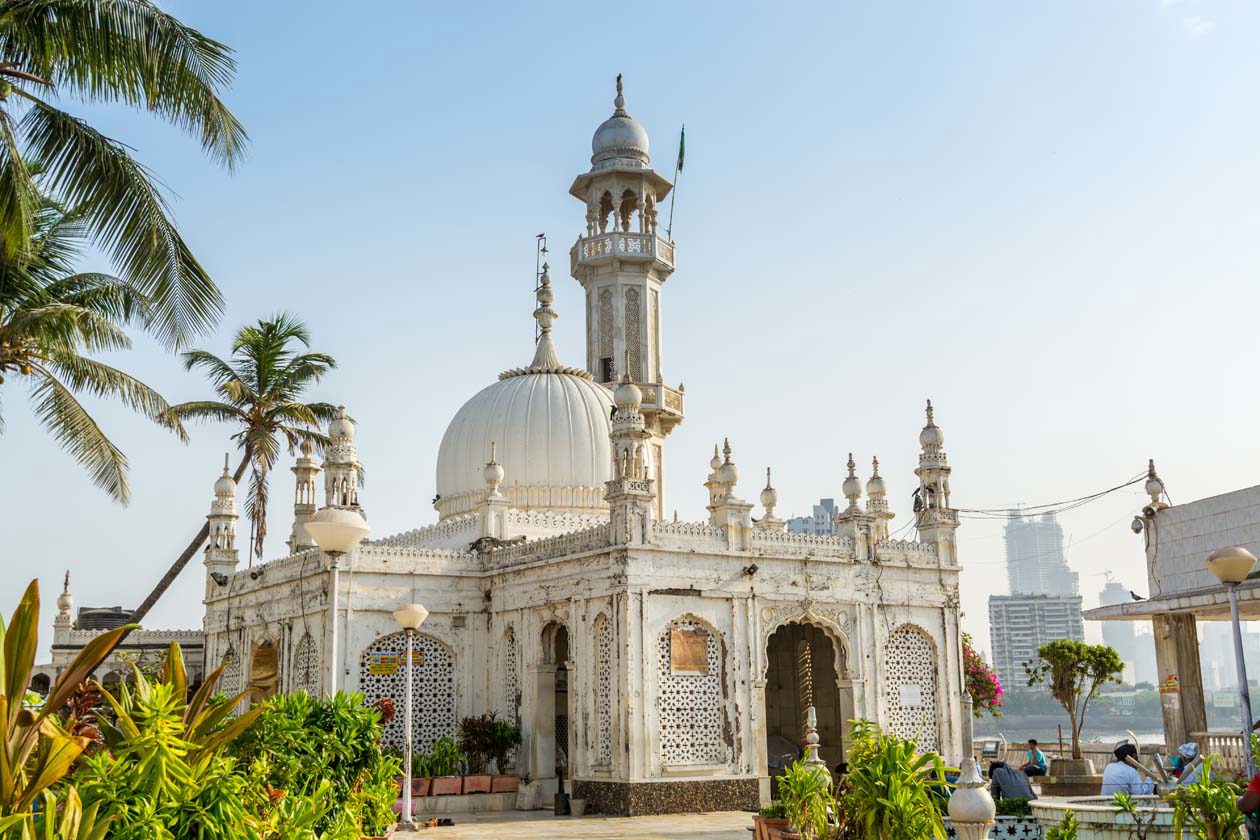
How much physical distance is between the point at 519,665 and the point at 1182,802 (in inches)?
654

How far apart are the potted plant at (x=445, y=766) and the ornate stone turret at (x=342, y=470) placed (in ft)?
16.5

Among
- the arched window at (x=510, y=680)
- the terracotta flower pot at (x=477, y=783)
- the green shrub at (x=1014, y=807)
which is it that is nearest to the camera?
the green shrub at (x=1014, y=807)

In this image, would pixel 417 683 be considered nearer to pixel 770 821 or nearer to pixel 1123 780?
pixel 770 821

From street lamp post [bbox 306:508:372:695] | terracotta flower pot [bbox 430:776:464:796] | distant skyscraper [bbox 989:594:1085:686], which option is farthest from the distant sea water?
street lamp post [bbox 306:508:372:695]

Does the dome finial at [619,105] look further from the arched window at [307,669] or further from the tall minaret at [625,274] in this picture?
the arched window at [307,669]

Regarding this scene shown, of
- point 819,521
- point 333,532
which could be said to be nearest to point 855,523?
point 333,532

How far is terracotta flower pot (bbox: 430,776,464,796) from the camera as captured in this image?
23156 millimetres

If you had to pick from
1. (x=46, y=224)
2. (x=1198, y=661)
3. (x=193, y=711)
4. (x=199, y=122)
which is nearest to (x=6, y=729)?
(x=193, y=711)

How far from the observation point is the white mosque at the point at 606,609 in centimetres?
2261

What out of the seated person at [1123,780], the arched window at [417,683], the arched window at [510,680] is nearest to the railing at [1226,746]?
the seated person at [1123,780]

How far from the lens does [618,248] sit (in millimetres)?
34000

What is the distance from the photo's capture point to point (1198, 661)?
2448cm

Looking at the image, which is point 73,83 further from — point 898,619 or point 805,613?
point 898,619

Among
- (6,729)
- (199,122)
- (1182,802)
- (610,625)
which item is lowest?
(1182,802)
